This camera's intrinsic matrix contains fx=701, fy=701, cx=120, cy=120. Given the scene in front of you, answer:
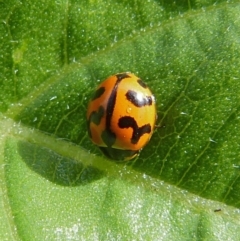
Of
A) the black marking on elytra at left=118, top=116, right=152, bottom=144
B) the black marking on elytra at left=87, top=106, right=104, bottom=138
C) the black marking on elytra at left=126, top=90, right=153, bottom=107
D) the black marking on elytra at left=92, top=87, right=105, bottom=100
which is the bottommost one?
the black marking on elytra at left=118, top=116, right=152, bottom=144

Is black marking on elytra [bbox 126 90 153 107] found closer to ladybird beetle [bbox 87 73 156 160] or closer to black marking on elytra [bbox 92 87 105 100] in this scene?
ladybird beetle [bbox 87 73 156 160]

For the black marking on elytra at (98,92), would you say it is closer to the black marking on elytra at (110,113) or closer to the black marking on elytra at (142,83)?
the black marking on elytra at (110,113)

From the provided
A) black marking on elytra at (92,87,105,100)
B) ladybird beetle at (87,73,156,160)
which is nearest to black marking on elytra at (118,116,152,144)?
ladybird beetle at (87,73,156,160)

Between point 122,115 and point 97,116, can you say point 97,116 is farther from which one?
point 122,115

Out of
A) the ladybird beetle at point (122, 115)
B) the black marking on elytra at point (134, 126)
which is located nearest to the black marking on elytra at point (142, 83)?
the ladybird beetle at point (122, 115)

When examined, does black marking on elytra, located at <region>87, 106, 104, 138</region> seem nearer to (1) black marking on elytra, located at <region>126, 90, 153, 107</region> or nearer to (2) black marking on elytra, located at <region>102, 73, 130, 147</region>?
(2) black marking on elytra, located at <region>102, 73, 130, 147</region>

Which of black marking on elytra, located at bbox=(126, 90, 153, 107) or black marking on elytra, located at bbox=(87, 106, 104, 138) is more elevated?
black marking on elytra, located at bbox=(126, 90, 153, 107)
